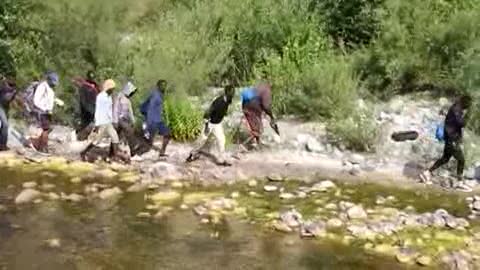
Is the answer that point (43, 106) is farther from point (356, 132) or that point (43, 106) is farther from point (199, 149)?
point (356, 132)

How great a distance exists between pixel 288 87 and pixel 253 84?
72cm

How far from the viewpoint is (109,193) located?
1467cm

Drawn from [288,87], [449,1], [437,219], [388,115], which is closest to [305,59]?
[288,87]

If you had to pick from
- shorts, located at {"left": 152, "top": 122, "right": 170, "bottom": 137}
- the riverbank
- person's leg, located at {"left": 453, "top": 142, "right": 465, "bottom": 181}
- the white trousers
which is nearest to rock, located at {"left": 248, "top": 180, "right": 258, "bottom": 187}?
the riverbank

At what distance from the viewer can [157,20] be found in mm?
21156

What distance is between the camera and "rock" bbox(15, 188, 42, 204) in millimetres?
14308

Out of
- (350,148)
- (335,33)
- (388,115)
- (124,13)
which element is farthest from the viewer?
(335,33)

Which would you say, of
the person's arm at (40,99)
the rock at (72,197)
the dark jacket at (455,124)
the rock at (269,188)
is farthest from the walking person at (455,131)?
the person's arm at (40,99)

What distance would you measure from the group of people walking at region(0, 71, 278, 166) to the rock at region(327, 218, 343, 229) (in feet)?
11.0

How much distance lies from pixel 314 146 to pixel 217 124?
2.08 m

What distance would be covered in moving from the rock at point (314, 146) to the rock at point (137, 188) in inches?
137

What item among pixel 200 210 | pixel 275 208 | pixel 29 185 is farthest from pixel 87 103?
pixel 275 208

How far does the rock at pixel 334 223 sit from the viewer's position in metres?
13.1

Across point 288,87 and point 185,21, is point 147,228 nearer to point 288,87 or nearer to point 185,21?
point 288,87
